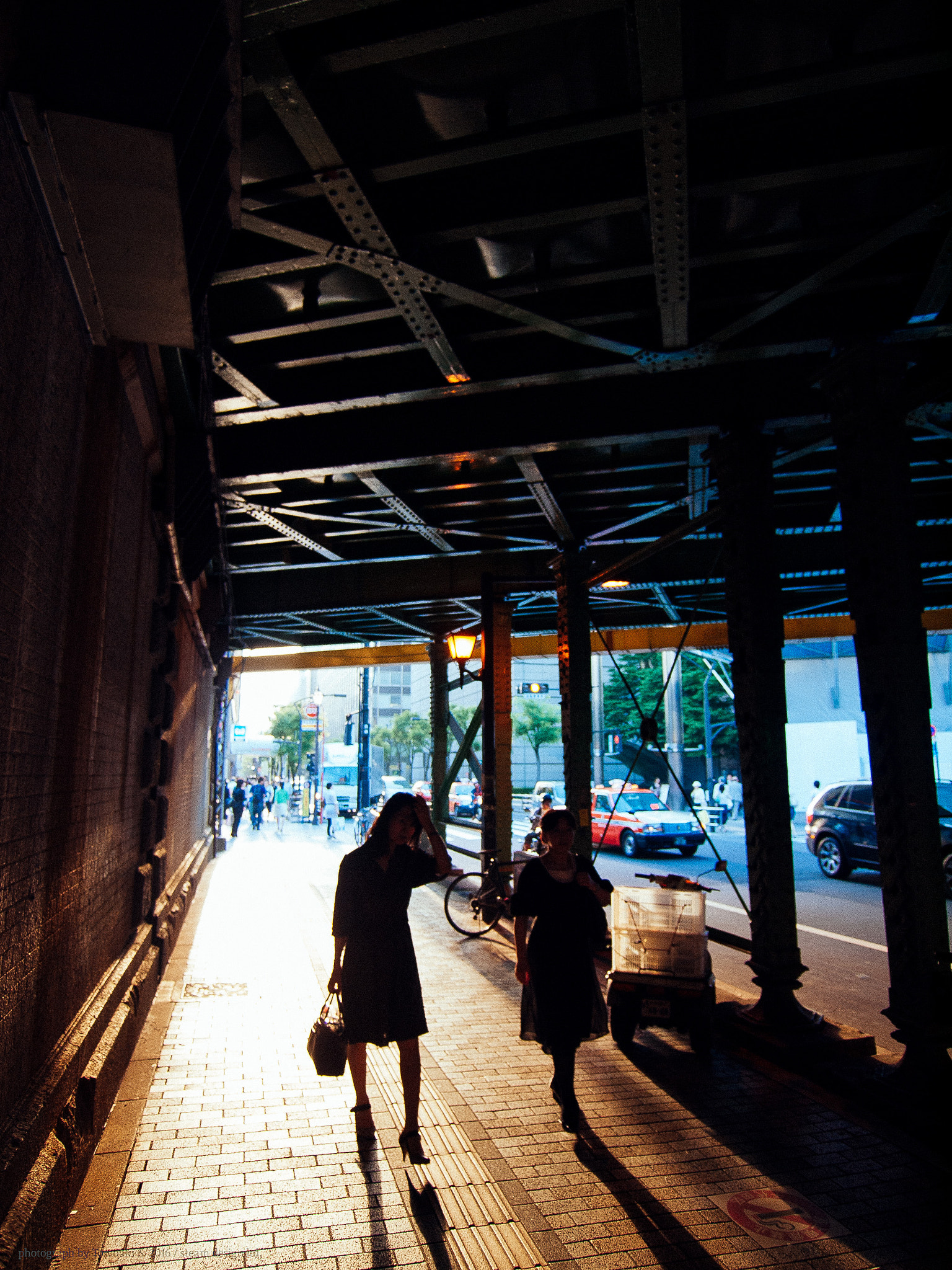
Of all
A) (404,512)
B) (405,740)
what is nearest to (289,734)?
(405,740)

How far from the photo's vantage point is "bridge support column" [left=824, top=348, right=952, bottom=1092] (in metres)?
4.99

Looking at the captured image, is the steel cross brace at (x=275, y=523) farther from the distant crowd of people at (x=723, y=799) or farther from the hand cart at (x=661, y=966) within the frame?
the distant crowd of people at (x=723, y=799)

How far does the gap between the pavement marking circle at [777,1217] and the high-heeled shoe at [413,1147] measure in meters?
1.45

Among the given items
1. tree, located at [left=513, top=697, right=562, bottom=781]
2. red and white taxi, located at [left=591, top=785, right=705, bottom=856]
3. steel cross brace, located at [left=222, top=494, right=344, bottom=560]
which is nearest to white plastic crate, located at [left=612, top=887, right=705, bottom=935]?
steel cross brace, located at [left=222, top=494, right=344, bottom=560]

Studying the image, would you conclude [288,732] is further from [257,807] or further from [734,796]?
[734,796]

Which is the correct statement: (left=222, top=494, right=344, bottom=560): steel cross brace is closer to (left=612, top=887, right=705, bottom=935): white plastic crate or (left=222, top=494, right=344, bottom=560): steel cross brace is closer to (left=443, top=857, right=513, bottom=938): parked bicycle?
(left=443, top=857, right=513, bottom=938): parked bicycle

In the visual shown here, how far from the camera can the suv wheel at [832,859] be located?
55.0 ft

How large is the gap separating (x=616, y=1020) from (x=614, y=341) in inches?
205

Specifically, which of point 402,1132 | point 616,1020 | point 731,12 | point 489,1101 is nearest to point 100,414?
point 731,12

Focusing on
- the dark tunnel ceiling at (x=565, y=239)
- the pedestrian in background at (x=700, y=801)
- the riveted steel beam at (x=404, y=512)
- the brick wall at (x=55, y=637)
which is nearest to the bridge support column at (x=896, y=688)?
the dark tunnel ceiling at (x=565, y=239)

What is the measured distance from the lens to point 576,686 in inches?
436

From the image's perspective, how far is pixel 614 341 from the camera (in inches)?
250

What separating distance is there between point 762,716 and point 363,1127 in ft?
13.2

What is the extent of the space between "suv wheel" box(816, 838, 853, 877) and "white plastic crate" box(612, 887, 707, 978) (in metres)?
12.1
